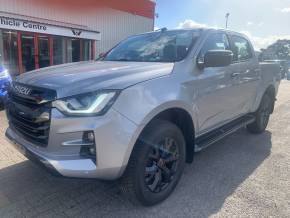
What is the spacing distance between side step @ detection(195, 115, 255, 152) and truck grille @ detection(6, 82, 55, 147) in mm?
1720

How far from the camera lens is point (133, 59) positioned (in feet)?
11.5

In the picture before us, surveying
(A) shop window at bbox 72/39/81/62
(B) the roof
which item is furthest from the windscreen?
(A) shop window at bbox 72/39/81/62

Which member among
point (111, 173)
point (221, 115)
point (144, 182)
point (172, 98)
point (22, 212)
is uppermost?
point (172, 98)

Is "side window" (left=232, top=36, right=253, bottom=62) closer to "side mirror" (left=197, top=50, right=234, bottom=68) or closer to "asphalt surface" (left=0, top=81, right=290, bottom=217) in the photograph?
"side mirror" (left=197, top=50, right=234, bottom=68)

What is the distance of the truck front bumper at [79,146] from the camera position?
2.17m

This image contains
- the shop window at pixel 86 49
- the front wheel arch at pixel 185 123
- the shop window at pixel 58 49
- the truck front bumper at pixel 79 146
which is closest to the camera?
the truck front bumper at pixel 79 146

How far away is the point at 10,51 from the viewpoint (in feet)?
40.6

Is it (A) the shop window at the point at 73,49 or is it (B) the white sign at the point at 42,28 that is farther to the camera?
(A) the shop window at the point at 73,49

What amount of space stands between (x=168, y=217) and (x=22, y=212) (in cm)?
140

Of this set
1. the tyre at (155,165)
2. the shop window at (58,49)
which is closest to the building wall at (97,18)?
the shop window at (58,49)

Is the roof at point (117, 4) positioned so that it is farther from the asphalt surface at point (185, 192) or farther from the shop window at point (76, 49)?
the asphalt surface at point (185, 192)

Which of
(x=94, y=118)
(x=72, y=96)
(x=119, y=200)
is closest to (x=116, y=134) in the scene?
(x=94, y=118)

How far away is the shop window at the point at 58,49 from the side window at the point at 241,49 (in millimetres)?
11526

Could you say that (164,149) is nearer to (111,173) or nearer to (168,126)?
(168,126)
